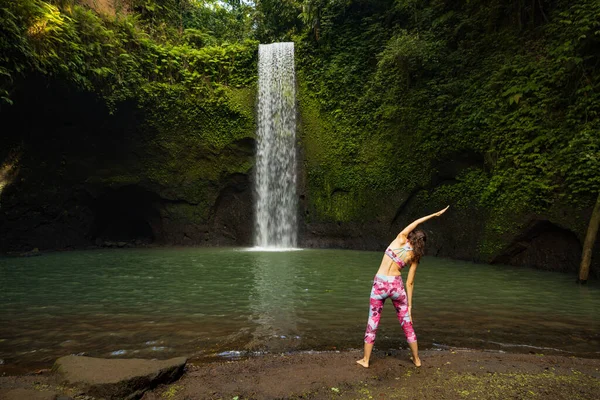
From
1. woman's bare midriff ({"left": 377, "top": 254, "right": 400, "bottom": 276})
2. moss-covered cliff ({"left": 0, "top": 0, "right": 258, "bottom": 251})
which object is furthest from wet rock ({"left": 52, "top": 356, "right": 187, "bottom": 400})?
moss-covered cliff ({"left": 0, "top": 0, "right": 258, "bottom": 251})

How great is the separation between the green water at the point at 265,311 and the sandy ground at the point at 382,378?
44cm

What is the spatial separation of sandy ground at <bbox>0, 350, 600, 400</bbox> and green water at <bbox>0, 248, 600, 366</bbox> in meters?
0.44

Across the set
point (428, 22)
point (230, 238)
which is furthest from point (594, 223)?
point (230, 238)

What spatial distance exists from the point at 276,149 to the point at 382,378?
14.7 m

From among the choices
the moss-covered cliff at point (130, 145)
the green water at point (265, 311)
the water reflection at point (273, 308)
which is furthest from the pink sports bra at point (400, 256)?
the moss-covered cliff at point (130, 145)

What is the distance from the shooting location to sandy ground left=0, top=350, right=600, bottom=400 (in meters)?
3.01

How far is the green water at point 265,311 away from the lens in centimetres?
428

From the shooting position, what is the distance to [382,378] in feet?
10.9

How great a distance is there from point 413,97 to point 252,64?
8.08 metres

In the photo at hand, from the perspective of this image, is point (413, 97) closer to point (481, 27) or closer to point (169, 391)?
point (481, 27)

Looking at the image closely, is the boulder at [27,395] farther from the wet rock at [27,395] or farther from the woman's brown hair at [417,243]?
the woman's brown hair at [417,243]

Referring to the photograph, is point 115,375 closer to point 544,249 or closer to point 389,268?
point 389,268

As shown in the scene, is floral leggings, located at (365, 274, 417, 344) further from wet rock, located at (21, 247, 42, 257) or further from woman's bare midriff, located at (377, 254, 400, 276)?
wet rock, located at (21, 247, 42, 257)

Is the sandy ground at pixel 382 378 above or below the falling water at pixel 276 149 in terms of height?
below
